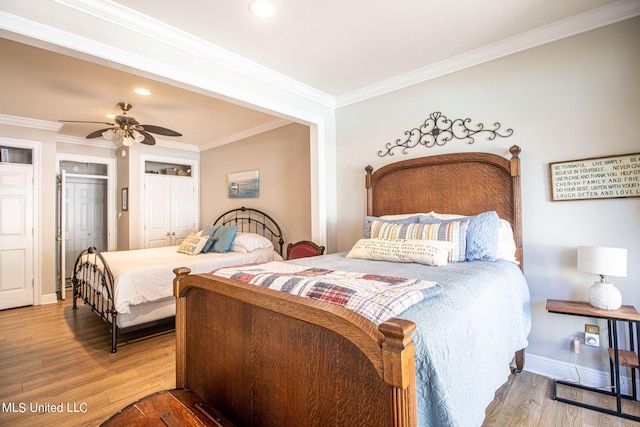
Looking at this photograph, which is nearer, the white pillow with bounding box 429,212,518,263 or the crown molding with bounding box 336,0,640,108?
the crown molding with bounding box 336,0,640,108

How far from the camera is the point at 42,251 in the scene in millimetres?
4453

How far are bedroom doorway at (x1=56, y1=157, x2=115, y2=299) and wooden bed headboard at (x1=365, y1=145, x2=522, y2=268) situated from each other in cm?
510

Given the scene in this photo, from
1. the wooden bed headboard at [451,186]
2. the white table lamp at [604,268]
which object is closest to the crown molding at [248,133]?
the wooden bed headboard at [451,186]

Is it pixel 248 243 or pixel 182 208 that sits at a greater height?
pixel 182 208

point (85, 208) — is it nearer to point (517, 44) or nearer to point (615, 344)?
point (517, 44)

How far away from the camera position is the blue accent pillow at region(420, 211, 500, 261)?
221 cm

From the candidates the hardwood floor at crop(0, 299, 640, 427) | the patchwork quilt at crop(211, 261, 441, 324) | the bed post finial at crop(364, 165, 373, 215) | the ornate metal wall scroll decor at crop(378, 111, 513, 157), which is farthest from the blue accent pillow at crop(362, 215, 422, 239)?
the hardwood floor at crop(0, 299, 640, 427)

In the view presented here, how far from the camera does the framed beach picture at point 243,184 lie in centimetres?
484

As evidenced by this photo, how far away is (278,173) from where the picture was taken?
450cm

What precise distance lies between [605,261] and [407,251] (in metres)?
1.18

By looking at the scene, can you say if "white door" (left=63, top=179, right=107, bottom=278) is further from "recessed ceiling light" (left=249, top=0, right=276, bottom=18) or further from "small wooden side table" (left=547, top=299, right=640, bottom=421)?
"small wooden side table" (left=547, top=299, right=640, bottom=421)

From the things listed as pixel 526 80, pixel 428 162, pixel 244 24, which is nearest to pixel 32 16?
pixel 244 24

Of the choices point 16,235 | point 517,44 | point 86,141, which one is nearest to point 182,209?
point 86,141

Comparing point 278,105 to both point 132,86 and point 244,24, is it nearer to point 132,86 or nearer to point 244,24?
point 244,24
